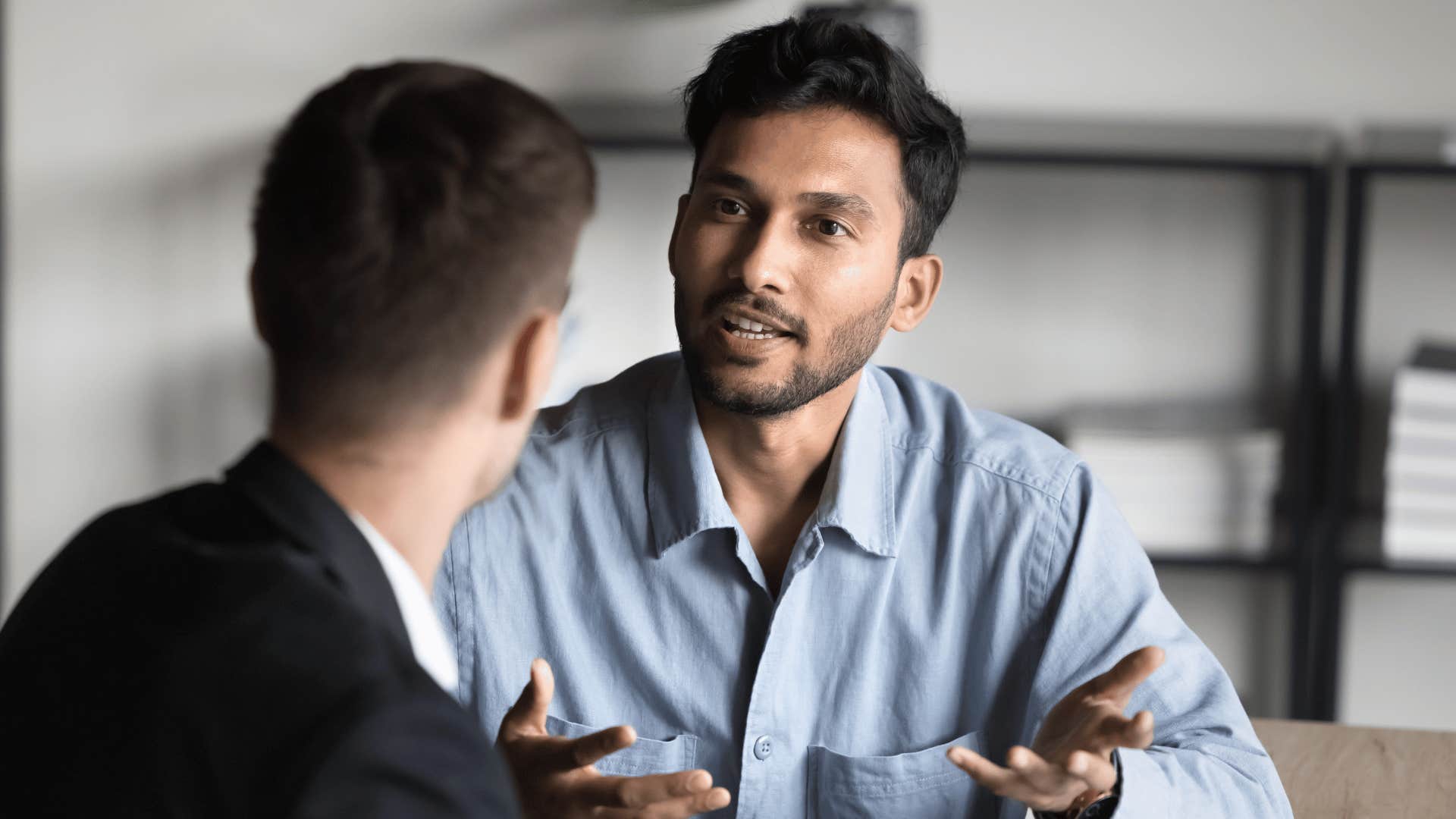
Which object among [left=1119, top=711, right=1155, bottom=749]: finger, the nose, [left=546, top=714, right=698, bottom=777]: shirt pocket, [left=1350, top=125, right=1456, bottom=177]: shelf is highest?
[left=1350, top=125, right=1456, bottom=177]: shelf

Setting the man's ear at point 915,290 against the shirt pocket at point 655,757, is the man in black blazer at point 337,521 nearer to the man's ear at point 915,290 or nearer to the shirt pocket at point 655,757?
the shirt pocket at point 655,757

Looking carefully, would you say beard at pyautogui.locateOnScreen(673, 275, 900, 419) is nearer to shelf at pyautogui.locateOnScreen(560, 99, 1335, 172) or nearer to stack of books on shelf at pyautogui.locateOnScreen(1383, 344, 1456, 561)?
shelf at pyautogui.locateOnScreen(560, 99, 1335, 172)

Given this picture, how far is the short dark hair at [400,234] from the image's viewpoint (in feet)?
2.47

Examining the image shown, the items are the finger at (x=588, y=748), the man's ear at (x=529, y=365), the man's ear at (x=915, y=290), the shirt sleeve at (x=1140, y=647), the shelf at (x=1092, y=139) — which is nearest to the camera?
the man's ear at (x=529, y=365)

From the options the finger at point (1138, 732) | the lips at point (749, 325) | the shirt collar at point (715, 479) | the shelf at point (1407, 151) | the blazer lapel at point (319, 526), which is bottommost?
the finger at point (1138, 732)

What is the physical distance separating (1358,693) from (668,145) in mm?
1729

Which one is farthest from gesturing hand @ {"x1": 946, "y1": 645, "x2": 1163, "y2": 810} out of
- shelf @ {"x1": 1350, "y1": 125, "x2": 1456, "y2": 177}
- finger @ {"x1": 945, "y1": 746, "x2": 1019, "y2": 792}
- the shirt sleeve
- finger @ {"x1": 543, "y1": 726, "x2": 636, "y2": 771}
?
shelf @ {"x1": 1350, "y1": 125, "x2": 1456, "y2": 177}

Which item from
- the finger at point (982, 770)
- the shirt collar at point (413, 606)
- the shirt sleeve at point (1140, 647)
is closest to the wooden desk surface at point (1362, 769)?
the shirt sleeve at point (1140, 647)

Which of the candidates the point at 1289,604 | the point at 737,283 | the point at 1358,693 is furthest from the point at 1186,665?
the point at 1358,693

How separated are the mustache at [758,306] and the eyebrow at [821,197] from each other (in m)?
0.12

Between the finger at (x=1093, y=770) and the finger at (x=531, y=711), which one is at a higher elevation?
the finger at (x=531, y=711)

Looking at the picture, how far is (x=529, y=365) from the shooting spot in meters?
0.85

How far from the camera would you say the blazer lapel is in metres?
0.74

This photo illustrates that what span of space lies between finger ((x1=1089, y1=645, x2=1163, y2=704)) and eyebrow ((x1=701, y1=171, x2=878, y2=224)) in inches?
21.7
